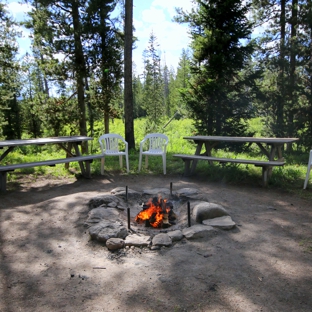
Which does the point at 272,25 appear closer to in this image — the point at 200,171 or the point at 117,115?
the point at 117,115

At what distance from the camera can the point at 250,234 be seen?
10.7 feet

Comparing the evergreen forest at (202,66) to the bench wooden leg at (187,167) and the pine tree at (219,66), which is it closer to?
the pine tree at (219,66)

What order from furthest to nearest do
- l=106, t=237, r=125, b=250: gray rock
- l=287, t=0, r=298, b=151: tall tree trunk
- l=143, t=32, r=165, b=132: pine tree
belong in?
l=143, t=32, r=165, b=132: pine tree, l=287, t=0, r=298, b=151: tall tree trunk, l=106, t=237, r=125, b=250: gray rock

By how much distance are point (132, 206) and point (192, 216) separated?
3.43 feet

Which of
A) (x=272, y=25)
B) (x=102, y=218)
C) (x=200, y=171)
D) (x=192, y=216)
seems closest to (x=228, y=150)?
(x=200, y=171)

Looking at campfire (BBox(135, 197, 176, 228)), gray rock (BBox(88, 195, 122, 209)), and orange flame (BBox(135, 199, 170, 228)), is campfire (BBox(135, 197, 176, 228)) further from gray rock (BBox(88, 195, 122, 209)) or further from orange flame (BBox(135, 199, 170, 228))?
gray rock (BBox(88, 195, 122, 209))

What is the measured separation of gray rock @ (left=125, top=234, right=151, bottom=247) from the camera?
301 cm

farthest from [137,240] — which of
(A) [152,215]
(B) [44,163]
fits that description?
(B) [44,163]

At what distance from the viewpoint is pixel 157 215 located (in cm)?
374

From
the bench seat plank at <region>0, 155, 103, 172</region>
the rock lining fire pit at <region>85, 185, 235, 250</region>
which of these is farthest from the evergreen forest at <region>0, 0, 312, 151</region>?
the rock lining fire pit at <region>85, 185, 235, 250</region>

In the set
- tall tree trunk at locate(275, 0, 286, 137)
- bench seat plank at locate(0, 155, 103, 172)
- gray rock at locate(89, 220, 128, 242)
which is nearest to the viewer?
gray rock at locate(89, 220, 128, 242)

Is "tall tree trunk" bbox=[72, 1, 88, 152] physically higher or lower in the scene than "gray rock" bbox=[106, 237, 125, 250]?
higher

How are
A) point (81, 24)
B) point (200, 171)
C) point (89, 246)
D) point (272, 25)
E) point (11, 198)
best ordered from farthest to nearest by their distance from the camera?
point (272, 25)
point (81, 24)
point (200, 171)
point (11, 198)
point (89, 246)

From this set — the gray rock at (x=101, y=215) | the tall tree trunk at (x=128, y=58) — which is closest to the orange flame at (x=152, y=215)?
the gray rock at (x=101, y=215)
